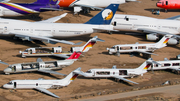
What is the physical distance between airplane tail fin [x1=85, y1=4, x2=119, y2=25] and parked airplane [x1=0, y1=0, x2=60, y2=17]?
1742 cm

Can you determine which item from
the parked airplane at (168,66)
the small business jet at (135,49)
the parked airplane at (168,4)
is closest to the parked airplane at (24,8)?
the small business jet at (135,49)

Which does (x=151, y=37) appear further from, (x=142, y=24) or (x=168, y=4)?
(x=168, y=4)

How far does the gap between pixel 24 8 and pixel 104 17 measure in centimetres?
2321

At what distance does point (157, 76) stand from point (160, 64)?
2639mm

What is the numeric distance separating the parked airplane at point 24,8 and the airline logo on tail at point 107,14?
60.0 ft

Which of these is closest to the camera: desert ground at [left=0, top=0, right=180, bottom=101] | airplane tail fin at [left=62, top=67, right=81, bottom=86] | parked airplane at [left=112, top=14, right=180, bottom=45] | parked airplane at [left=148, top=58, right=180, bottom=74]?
desert ground at [left=0, top=0, right=180, bottom=101]

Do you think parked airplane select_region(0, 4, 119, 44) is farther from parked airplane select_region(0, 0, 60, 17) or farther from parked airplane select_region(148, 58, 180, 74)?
parked airplane select_region(148, 58, 180, 74)

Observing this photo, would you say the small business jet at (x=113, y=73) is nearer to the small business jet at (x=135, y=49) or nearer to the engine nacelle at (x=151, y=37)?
the small business jet at (x=135, y=49)

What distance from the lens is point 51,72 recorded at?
152 feet

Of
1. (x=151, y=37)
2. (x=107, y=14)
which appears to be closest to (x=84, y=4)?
(x=107, y=14)

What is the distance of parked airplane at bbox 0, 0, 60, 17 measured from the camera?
240 ft

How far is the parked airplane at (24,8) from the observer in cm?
7306

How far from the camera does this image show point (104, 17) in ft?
214

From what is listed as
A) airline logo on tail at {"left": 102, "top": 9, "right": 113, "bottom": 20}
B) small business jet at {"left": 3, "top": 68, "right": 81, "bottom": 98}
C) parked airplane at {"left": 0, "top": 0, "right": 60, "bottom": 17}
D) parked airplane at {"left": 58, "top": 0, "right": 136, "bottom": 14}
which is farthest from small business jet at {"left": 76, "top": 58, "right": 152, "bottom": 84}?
parked airplane at {"left": 58, "top": 0, "right": 136, "bottom": 14}
